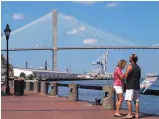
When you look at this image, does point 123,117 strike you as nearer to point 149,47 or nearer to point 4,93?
point 4,93

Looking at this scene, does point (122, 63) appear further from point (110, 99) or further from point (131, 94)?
point (110, 99)

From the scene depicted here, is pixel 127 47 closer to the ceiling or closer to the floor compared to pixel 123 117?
closer to the ceiling

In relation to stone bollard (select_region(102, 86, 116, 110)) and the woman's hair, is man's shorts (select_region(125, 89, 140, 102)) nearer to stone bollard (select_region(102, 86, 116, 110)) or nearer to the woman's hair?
the woman's hair

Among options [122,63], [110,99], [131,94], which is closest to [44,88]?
[110,99]

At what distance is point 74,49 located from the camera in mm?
97812

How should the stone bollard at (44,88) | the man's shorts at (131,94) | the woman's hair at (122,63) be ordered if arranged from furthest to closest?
the stone bollard at (44,88) → the woman's hair at (122,63) → the man's shorts at (131,94)

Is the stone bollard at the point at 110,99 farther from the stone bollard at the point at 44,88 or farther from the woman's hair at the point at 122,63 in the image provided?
the stone bollard at the point at 44,88

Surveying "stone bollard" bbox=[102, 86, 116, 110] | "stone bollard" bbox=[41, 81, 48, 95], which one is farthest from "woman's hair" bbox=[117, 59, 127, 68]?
"stone bollard" bbox=[41, 81, 48, 95]

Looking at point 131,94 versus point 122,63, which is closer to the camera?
point 131,94

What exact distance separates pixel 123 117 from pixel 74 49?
86.1 metres

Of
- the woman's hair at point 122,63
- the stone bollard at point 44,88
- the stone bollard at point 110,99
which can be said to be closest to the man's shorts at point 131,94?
the woman's hair at point 122,63

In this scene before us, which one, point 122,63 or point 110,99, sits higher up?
point 122,63

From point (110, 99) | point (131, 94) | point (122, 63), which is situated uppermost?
point (122, 63)

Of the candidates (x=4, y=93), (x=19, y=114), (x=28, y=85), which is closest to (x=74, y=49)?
(x=28, y=85)
